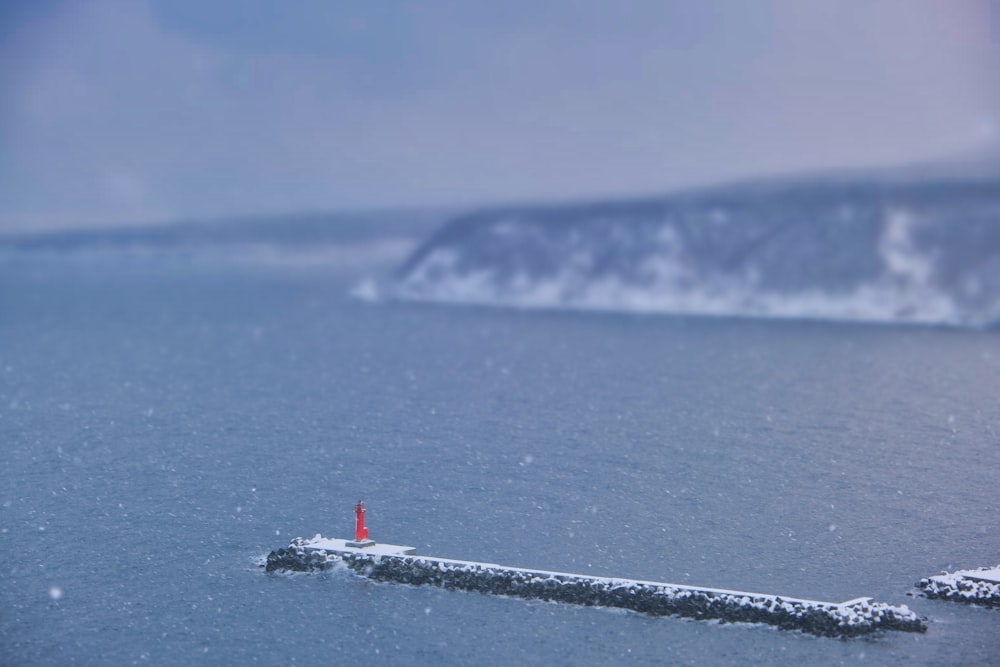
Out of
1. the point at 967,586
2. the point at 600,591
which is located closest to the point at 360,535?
the point at 600,591

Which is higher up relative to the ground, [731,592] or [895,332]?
[895,332]

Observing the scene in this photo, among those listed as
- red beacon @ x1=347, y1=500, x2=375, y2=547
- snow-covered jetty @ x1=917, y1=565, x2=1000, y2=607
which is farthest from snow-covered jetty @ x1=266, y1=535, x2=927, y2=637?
snow-covered jetty @ x1=917, y1=565, x2=1000, y2=607

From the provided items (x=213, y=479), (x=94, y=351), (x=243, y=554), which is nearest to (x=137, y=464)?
(x=213, y=479)

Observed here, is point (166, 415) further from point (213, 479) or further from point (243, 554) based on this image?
point (243, 554)

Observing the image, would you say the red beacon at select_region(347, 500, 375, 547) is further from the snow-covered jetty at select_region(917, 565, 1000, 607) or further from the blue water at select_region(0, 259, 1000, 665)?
the snow-covered jetty at select_region(917, 565, 1000, 607)

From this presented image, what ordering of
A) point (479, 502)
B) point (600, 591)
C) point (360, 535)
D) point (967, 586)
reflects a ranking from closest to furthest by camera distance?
point (600, 591), point (967, 586), point (360, 535), point (479, 502)

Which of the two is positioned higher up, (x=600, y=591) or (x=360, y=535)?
(x=360, y=535)

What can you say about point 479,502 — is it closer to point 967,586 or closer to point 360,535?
point 360,535
